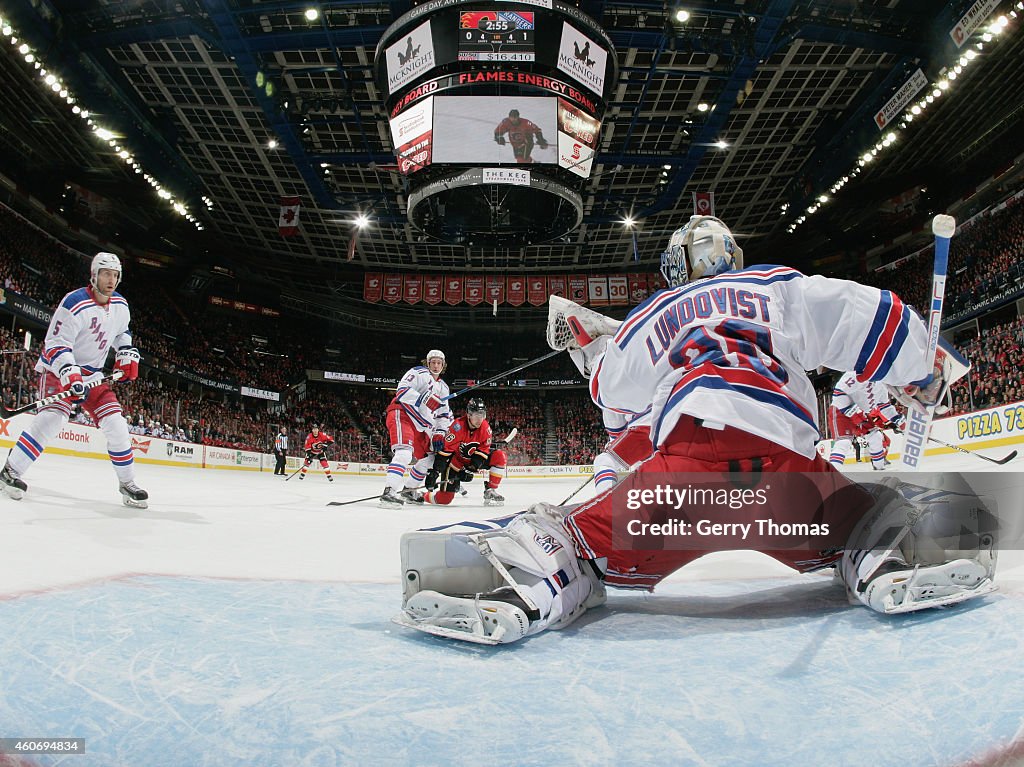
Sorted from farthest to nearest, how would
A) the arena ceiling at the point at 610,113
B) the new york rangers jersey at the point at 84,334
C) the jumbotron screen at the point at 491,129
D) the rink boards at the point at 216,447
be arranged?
the arena ceiling at the point at 610,113
the jumbotron screen at the point at 491,129
the rink boards at the point at 216,447
the new york rangers jersey at the point at 84,334

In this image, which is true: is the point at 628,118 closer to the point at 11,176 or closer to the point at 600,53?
the point at 600,53

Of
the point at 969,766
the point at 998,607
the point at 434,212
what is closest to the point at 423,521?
the point at 998,607

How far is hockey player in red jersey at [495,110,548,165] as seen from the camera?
11500 millimetres

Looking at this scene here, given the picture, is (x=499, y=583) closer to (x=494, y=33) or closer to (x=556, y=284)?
(x=494, y=33)

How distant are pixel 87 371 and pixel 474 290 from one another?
19322mm

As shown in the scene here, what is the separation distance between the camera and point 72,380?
15.0ft

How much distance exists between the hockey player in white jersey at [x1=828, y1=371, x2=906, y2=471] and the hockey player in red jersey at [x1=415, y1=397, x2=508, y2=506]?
4.39 metres

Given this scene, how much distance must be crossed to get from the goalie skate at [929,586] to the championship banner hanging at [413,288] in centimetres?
2258

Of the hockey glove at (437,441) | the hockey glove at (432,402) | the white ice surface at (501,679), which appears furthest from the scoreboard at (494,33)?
the white ice surface at (501,679)

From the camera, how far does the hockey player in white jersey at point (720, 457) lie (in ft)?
4.83

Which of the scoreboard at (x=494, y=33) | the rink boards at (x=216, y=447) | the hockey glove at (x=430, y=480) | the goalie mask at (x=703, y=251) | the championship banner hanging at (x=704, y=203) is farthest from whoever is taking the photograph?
the championship banner hanging at (x=704, y=203)

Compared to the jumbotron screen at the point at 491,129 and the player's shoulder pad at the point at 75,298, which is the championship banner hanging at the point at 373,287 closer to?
the jumbotron screen at the point at 491,129

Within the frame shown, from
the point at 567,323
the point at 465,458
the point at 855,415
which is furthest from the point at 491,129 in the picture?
the point at 567,323

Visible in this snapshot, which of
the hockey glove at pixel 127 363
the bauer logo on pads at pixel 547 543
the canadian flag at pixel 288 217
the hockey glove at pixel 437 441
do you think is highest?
the canadian flag at pixel 288 217
